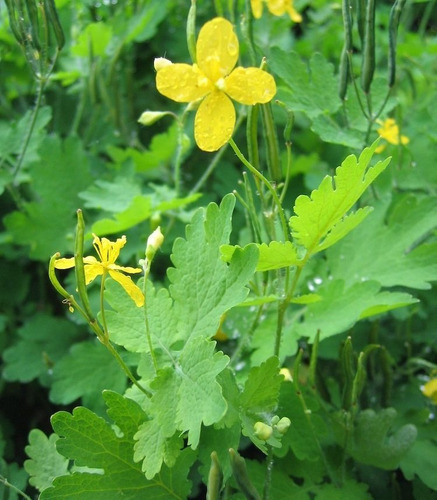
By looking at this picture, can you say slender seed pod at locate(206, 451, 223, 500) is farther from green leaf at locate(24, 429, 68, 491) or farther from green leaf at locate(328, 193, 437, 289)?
green leaf at locate(328, 193, 437, 289)

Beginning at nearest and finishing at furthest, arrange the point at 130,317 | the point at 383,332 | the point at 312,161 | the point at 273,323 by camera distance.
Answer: the point at 130,317
the point at 273,323
the point at 383,332
the point at 312,161

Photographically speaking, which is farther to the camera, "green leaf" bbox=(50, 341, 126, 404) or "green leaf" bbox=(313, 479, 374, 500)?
"green leaf" bbox=(50, 341, 126, 404)

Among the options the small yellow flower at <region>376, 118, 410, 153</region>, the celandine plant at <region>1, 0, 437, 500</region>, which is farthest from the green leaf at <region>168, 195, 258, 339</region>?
the small yellow flower at <region>376, 118, 410, 153</region>

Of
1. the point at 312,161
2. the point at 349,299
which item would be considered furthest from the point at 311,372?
the point at 312,161

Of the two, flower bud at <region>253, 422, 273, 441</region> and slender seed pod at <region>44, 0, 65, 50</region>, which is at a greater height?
slender seed pod at <region>44, 0, 65, 50</region>

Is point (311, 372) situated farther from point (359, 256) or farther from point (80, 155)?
point (80, 155)

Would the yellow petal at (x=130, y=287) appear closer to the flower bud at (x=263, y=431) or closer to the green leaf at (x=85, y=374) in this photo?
the flower bud at (x=263, y=431)

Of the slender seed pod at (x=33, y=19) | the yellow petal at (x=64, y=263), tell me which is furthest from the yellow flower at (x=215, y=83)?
the slender seed pod at (x=33, y=19)
